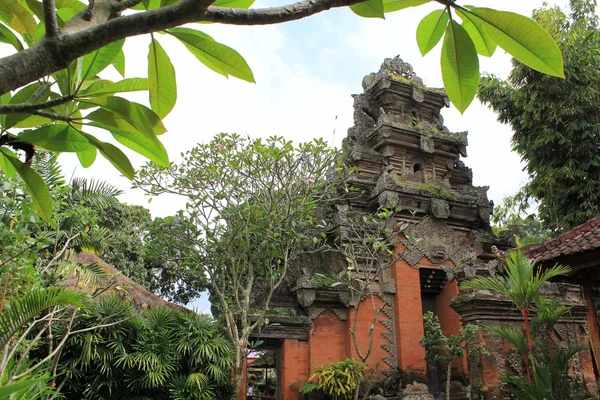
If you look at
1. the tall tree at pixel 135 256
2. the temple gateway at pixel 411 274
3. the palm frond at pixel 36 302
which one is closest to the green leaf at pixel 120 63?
the palm frond at pixel 36 302

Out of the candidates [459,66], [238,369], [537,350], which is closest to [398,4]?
[459,66]

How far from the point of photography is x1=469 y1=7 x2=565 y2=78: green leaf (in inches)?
40.1

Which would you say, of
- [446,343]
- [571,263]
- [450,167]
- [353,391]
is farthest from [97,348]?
[450,167]

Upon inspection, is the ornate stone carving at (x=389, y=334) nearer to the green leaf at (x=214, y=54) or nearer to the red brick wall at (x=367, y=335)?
the red brick wall at (x=367, y=335)

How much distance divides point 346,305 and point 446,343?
2355 millimetres

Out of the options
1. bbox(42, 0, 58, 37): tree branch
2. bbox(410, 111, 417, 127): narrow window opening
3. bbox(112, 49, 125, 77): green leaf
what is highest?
bbox(410, 111, 417, 127): narrow window opening

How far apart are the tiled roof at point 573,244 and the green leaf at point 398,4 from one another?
18.7ft

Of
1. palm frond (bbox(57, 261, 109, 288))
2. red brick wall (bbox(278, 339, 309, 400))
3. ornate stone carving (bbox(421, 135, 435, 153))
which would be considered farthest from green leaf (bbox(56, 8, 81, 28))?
ornate stone carving (bbox(421, 135, 435, 153))

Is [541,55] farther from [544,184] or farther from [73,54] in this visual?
[544,184]

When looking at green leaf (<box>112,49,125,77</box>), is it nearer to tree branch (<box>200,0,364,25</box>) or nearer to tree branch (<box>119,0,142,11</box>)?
tree branch (<box>119,0,142,11</box>)

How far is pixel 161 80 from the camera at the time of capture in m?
1.18

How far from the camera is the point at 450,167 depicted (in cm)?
1316

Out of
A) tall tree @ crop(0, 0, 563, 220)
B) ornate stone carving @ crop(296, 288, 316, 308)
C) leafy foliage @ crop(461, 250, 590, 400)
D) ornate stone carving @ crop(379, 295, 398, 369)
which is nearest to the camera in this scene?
tall tree @ crop(0, 0, 563, 220)

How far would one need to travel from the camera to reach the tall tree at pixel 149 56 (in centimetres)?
88
